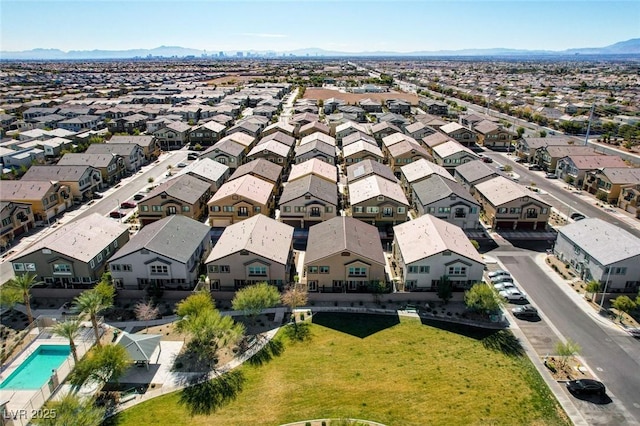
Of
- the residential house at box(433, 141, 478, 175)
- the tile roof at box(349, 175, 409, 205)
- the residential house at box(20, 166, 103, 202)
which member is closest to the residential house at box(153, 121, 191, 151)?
the residential house at box(20, 166, 103, 202)

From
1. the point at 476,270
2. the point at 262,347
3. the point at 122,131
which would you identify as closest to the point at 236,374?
the point at 262,347

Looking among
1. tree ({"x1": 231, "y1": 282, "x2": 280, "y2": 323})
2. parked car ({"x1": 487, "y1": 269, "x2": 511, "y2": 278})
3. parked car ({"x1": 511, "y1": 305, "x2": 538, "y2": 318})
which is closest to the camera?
tree ({"x1": 231, "y1": 282, "x2": 280, "y2": 323})

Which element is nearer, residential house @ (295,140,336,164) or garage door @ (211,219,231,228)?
garage door @ (211,219,231,228)

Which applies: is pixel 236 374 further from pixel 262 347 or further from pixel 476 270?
pixel 476 270

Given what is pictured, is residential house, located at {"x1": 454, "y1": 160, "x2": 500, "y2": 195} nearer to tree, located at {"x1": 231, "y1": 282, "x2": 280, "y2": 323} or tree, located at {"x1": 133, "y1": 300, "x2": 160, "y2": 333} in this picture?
tree, located at {"x1": 231, "y1": 282, "x2": 280, "y2": 323}

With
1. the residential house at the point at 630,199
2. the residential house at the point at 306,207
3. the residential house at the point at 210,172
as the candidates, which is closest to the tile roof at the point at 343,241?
the residential house at the point at 306,207

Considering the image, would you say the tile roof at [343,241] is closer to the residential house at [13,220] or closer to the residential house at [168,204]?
the residential house at [168,204]
